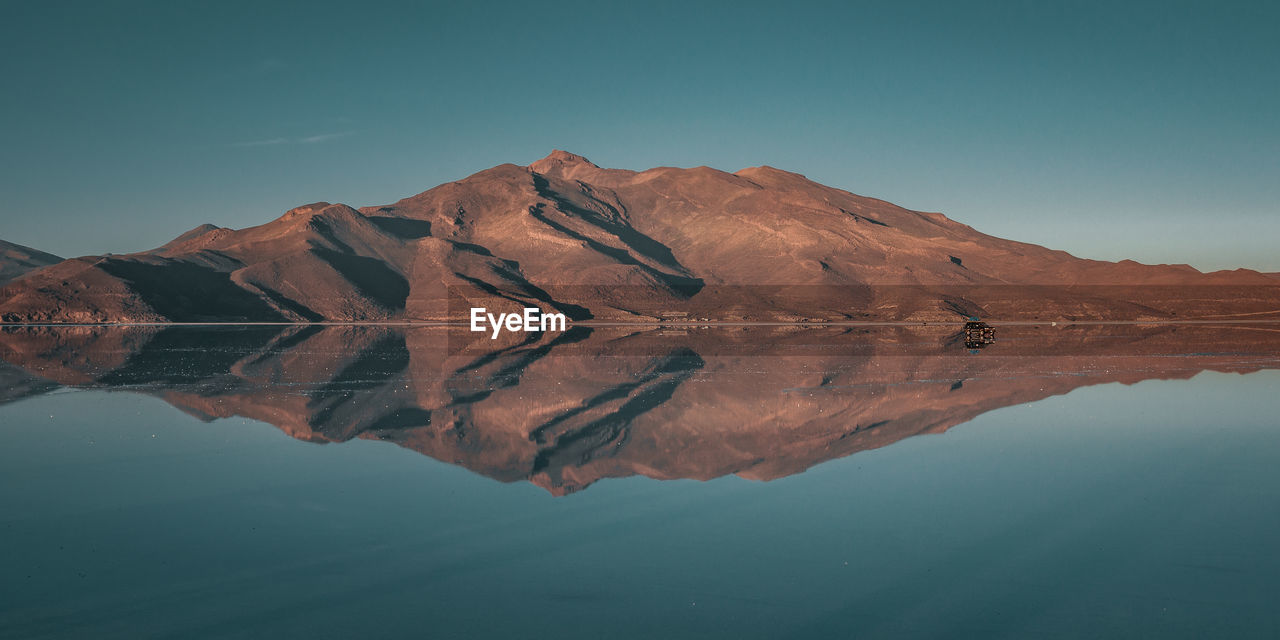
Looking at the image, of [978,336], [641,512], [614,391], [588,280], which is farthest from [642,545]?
[588,280]

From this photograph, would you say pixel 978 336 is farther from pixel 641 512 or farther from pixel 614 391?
pixel 641 512

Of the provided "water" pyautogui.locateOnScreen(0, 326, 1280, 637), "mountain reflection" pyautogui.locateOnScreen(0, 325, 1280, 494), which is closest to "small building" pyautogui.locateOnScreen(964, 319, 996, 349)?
"mountain reflection" pyautogui.locateOnScreen(0, 325, 1280, 494)

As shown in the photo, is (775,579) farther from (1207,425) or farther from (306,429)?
(1207,425)

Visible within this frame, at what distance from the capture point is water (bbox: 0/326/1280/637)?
918cm

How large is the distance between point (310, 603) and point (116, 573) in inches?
126

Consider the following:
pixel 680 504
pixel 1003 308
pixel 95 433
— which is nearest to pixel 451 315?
pixel 1003 308

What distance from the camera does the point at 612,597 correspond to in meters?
9.62

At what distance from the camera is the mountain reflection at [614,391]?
760 inches

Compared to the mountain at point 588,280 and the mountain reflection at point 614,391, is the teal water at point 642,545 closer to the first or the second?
the mountain reflection at point 614,391

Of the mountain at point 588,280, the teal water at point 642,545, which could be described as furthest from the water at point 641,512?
the mountain at point 588,280

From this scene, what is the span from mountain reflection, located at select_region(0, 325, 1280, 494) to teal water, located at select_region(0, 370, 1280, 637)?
1.79 metres

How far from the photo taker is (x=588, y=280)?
6112 inches

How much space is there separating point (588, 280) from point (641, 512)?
467ft

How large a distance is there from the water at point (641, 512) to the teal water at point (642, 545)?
56 millimetres
